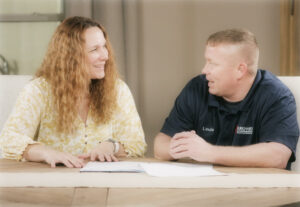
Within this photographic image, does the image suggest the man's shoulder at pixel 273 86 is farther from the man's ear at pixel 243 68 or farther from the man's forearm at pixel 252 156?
the man's forearm at pixel 252 156

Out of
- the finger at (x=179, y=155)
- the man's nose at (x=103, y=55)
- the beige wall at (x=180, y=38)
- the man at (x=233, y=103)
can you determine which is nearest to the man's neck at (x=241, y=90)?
the man at (x=233, y=103)

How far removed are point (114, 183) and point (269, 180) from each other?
390 millimetres

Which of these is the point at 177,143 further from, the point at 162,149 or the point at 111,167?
the point at 111,167

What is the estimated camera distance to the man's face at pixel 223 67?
5.51 feet

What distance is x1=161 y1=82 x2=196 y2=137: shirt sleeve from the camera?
5.70ft

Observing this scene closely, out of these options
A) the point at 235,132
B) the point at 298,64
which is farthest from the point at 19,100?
the point at 298,64

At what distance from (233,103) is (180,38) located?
4.25 feet

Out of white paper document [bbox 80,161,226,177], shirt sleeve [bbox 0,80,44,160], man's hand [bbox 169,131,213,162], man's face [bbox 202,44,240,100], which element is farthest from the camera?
man's face [bbox 202,44,240,100]

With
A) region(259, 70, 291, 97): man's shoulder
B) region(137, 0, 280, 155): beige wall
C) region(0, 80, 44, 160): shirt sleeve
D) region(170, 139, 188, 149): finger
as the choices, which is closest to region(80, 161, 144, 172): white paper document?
region(170, 139, 188, 149): finger

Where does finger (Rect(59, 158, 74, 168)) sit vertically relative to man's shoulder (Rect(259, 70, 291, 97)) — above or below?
below

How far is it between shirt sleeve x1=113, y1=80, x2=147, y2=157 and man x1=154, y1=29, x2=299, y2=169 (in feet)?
0.34

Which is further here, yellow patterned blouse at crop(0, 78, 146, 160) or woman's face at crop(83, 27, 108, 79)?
woman's face at crop(83, 27, 108, 79)

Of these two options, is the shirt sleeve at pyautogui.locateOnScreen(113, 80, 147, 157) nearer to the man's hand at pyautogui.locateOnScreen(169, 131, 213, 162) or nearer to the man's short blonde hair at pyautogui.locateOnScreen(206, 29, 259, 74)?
the man's hand at pyautogui.locateOnScreen(169, 131, 213, 162)

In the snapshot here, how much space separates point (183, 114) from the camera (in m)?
1.76
